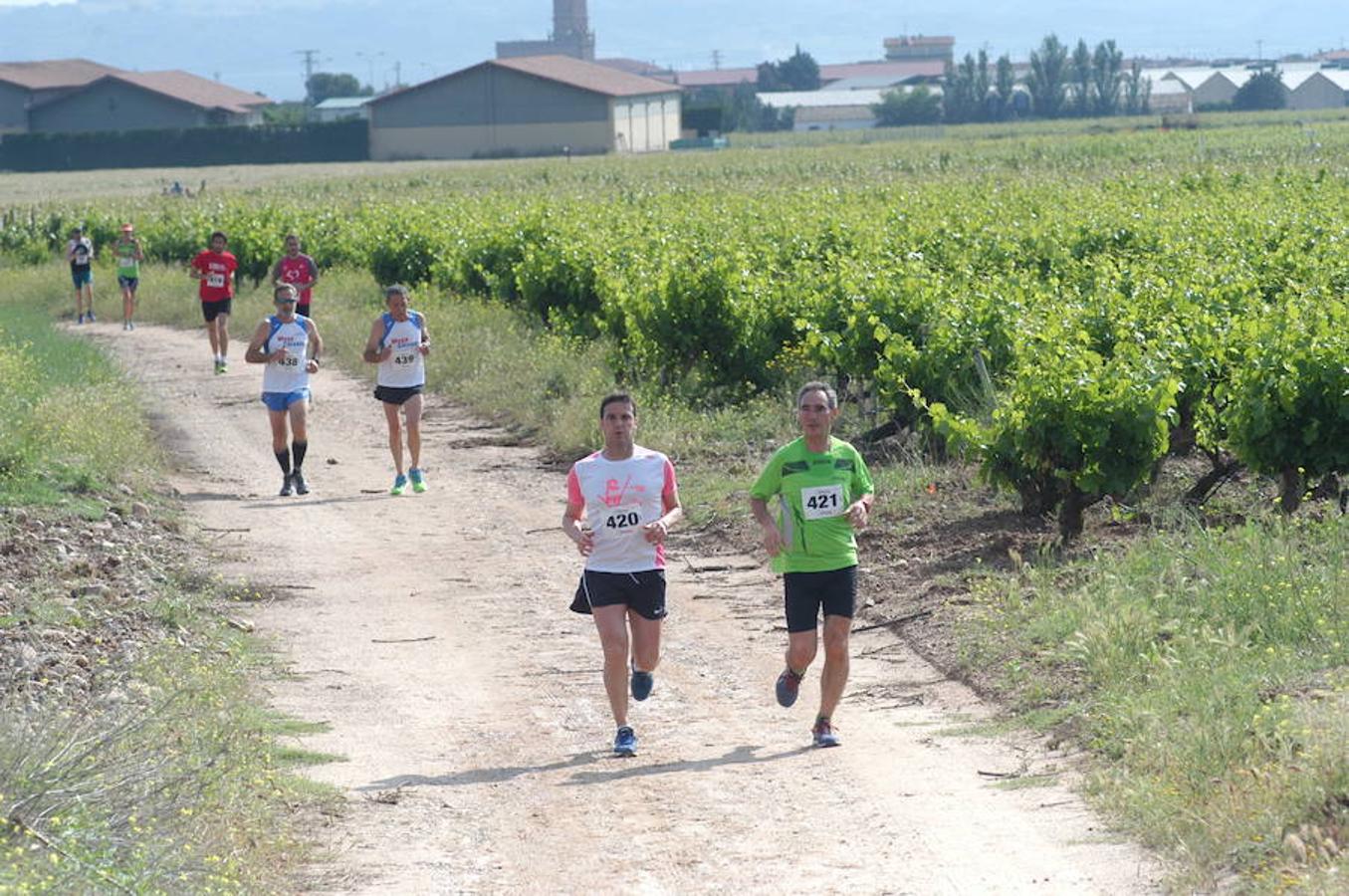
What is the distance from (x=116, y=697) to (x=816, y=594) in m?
3.28

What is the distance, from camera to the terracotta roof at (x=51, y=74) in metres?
124

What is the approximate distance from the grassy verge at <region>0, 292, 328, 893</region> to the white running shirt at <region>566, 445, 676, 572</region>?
173cm

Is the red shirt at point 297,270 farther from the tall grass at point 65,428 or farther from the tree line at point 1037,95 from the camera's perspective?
the tree line at point 1037,95

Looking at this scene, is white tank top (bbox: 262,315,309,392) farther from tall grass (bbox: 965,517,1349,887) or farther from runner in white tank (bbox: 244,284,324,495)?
tall grass (bbox: 965,517,1349,887)

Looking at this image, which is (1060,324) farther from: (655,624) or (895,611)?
(655,624)

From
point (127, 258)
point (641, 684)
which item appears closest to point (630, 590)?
point (641, 684)

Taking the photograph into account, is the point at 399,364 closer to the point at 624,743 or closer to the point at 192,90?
the point at 624,743

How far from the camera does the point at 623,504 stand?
9.21m

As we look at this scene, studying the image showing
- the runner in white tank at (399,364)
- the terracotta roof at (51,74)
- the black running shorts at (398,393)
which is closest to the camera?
the runner in white tank at (399,364)

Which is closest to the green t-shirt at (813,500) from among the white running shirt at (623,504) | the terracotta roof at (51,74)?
the white running shirt at (623,504)

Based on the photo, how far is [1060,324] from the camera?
14375 mm

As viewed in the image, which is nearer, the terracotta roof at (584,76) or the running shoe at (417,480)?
the running shoe at (417,480)

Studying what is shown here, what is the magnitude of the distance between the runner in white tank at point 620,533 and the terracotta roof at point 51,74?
122 metres

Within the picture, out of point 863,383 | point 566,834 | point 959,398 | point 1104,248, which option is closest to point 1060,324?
point 959,398
